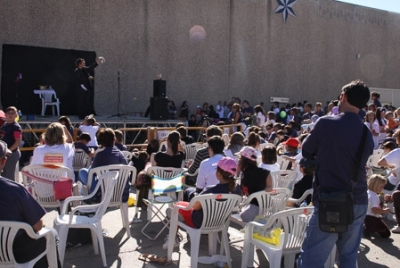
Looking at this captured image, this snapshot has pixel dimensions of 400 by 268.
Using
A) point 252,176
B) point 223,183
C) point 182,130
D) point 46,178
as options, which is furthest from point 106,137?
point 182,130

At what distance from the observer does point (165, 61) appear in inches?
755

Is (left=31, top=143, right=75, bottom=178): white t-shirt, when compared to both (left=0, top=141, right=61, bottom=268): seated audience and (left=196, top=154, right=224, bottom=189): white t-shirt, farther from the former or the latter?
(left=0, top=141, right=61, bottom=268): seated audience

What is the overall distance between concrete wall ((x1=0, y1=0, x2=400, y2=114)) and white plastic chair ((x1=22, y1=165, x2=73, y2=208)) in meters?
11.8

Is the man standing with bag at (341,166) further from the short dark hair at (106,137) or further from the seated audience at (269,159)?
the short dark hair at (106,137)

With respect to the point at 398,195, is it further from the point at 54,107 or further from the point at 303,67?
the point at 303,67

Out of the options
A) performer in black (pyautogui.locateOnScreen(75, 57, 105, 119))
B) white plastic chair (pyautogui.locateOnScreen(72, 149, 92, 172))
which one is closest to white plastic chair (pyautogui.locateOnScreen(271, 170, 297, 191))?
white plastic chair (pyautogui.locateOnScreen(72, 149, 92, 172))

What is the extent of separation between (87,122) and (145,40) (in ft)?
31.9

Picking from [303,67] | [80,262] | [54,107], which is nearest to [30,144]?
[54,107]

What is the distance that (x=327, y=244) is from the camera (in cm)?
317

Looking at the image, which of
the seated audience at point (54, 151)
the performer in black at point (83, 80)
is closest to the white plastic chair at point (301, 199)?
the seated audience at point (54, 151)

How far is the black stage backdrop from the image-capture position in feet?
50.4

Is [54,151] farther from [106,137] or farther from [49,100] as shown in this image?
[49,100]

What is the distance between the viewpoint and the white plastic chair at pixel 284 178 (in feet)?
18.8

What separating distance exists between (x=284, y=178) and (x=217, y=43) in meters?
15.8
